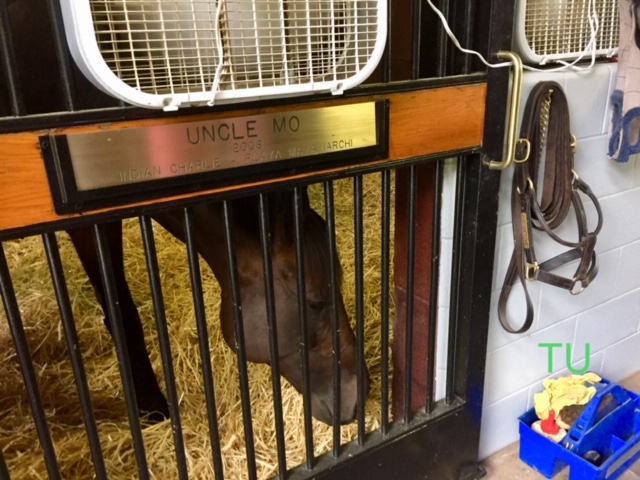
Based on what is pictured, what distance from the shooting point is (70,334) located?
2.82 feet

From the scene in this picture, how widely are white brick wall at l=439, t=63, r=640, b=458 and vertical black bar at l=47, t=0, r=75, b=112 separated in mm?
747

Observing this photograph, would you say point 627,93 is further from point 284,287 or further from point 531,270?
point 284,287

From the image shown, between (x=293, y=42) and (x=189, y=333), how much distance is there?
53.8 inches

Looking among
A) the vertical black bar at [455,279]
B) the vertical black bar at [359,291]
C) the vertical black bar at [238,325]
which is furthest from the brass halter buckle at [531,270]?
the vertical black bar at [238,325]

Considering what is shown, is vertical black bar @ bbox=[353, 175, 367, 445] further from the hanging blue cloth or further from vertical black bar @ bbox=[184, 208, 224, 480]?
the hanging blue cloth

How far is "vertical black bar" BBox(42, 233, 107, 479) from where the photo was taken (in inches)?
31.8

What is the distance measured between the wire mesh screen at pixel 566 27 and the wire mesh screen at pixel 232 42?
47 cm

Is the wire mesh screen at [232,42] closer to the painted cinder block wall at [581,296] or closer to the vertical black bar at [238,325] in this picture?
the vertical black bar at [238,325]

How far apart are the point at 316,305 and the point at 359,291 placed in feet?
0.59

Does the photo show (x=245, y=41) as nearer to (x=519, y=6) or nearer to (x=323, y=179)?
(x=323, y=179)

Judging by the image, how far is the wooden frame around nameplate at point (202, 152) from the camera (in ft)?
2.43

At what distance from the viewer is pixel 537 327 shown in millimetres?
1472

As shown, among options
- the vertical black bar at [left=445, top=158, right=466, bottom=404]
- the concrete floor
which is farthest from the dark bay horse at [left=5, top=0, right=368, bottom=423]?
the concrete floor

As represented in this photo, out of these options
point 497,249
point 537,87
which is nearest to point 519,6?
point 537,87
